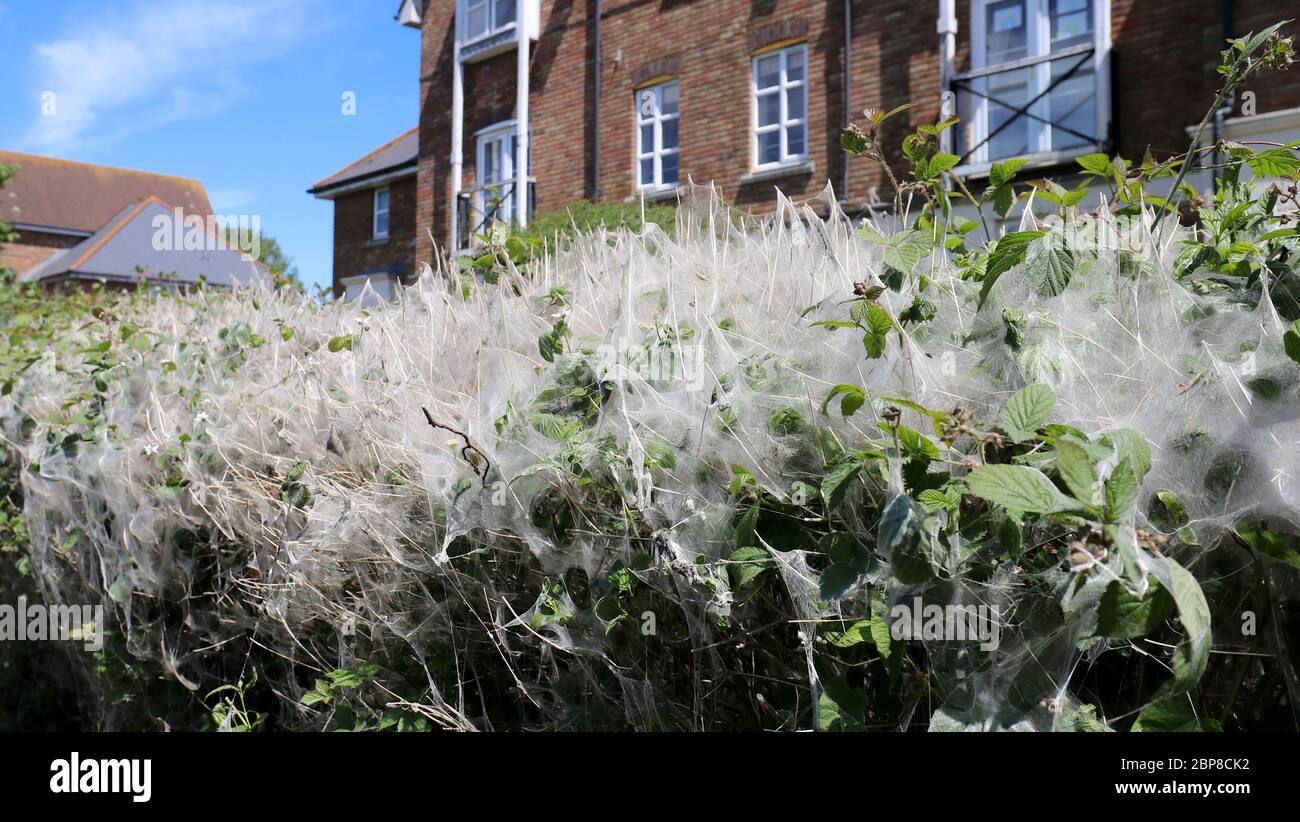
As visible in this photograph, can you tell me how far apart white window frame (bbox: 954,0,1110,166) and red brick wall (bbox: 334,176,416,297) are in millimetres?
13681

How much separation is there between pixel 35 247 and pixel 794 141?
51.3 meters

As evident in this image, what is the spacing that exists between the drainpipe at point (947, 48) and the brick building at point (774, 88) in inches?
1.0

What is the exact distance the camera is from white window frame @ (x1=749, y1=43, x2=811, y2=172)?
15.1 m

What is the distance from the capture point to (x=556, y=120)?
60.8ft

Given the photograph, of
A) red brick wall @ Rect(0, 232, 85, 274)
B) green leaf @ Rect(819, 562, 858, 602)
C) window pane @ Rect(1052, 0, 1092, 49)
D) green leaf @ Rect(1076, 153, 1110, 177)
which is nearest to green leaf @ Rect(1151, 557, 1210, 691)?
green leaf @ Rect(819, 562, 858, 602)

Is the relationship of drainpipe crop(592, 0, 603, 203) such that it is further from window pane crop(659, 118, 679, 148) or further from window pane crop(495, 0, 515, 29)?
window pane crop(495, 0, 515, 29)

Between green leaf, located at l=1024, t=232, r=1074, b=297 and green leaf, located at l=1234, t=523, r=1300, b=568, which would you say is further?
green leaf, located at l=1024, t=232, r=1074, b=297

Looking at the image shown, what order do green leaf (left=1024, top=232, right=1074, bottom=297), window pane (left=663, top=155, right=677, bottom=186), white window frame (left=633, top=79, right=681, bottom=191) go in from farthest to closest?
1. window pane (left=663, top=155, right=677, bottom=186)
2. white window frame (left=633, top=79, right=681, bottom=191)
3. green leaf (left=1024, top=232, right=1074, bottom=297)

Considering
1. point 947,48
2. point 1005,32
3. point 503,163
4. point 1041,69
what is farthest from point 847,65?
point 503,163

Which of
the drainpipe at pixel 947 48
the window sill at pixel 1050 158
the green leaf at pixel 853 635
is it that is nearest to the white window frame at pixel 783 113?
the drainpipe at pixel 947 48

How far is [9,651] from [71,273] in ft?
140

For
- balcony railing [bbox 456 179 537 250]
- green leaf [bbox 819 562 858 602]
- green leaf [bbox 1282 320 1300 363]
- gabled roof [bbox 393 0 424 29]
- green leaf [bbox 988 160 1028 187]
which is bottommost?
green leaf [bbox 819 562 858 602]

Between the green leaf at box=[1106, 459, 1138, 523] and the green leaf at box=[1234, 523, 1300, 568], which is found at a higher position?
the green leaf at box=[1106, 459, 1138, 523]
